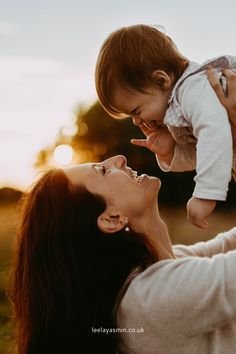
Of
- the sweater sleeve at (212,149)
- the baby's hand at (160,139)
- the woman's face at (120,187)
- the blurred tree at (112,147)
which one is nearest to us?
the sweater sleeve at (212,149)

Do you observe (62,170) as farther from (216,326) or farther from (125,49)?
(216,326)

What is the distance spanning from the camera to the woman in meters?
2.27

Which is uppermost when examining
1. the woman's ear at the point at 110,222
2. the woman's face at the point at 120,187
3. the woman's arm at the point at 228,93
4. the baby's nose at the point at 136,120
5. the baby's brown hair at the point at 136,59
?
the baby's brown hair at the point at 136,59

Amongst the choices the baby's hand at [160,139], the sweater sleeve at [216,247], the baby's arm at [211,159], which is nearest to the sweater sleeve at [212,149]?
the baby's arm at [211,159]

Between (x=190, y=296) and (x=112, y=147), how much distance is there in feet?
26.7

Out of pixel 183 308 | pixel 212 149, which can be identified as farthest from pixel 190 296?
pixel 212 149

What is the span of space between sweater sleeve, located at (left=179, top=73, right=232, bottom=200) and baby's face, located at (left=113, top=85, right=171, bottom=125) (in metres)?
0.26

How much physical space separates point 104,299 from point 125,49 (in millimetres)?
1099

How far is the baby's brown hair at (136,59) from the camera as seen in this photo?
2.64 meters

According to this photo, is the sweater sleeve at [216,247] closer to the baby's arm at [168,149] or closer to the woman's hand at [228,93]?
the baby's arm at [168,149]

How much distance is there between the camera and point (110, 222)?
254cm

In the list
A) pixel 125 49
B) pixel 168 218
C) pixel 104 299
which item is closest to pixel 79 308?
Answer: pixel 104 299

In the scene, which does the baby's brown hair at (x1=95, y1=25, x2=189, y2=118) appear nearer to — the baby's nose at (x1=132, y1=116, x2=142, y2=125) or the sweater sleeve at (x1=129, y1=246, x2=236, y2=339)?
the baby's nose at (x1=132, y1=116, x2=142, y2=125)

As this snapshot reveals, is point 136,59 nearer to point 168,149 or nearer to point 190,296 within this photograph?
point 168,149
